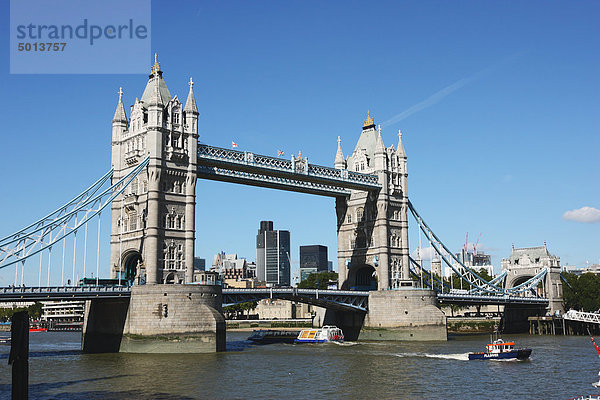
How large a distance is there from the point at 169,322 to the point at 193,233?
1187cm

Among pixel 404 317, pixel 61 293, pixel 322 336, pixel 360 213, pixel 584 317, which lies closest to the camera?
pixel 61 293

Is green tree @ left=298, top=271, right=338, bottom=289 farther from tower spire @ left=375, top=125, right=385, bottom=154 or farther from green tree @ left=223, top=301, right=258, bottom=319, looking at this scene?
tower spire @ left=375, top=125, right=385, bottom=154

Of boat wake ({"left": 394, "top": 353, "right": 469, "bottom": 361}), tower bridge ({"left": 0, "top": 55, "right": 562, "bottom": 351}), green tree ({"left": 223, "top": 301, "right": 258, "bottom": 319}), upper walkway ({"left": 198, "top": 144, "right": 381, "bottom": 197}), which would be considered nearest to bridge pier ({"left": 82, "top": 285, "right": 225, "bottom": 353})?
tower bridge ({"left": 0, "top": 55, "right": 562, "bottom": 351})

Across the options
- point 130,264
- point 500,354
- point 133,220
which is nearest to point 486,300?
point 500,354

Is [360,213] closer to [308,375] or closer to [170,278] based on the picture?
[170,278]

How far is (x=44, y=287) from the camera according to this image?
2213 inches

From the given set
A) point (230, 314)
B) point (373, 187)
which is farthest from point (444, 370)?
point (230, 314)

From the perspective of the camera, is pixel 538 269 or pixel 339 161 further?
pixel 538 269

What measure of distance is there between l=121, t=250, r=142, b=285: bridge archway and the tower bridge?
130 mm

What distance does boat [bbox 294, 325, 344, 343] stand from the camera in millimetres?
80750

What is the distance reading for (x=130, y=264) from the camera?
72.5m

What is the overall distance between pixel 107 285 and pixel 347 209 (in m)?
39.2

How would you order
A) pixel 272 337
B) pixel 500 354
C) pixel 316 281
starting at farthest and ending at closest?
pixel 316 281
pixel 272 337
pixel 500 354

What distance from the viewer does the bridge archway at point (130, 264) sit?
Answer: 70.2 m
